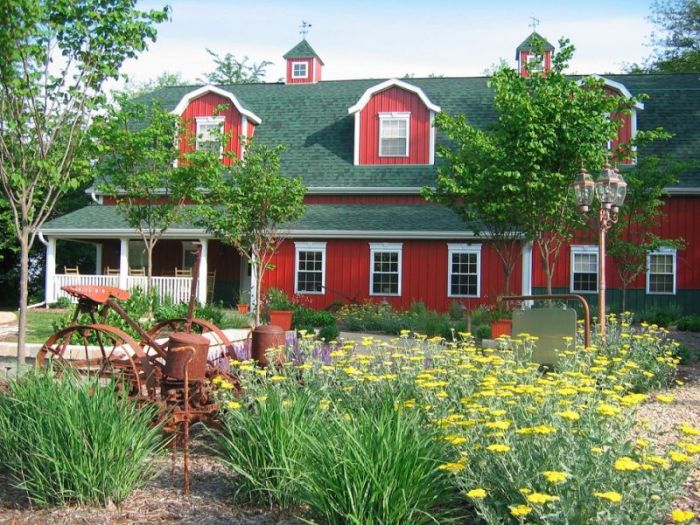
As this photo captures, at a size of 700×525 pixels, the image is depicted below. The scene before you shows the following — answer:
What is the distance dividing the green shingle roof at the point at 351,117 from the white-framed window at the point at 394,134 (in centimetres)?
55

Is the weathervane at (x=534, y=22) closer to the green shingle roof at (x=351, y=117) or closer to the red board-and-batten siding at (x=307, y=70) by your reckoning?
the green shingle roof at (x=351, y=117)

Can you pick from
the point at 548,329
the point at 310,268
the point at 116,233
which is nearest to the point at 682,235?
the point at 310,268

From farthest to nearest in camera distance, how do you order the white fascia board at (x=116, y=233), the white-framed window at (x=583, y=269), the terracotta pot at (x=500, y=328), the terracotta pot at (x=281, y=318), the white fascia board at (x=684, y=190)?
the white fascia board at (x=116, y=233)
the white-framed window at (x=583, y=269)
the white fascia board at (x=684, y=190)
the terracotta pot at (x=281, y=318)
the terracotta pot at (x=500, y=328)

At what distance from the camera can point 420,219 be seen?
70.1ft

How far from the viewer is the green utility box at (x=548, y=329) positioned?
851 cm

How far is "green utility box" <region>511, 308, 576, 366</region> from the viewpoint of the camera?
27.9 feet

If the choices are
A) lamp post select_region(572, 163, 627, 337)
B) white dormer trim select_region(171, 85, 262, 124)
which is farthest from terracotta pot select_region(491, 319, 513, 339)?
white dormer trim select_region(171, 85, 262, 124)

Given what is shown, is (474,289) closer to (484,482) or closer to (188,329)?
(188,329)

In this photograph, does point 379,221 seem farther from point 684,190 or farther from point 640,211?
point 684,190

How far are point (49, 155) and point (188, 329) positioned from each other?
10.7ft

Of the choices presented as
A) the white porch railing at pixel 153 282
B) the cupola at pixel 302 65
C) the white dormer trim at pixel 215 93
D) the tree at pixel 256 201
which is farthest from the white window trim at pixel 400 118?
the white porch railing at pixel 153 282

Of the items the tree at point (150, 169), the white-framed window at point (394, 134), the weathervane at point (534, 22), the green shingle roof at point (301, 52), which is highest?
the weathervane at point (534, 22)

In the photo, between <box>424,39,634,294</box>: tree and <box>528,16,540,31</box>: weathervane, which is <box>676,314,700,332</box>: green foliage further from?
<box>528,16,540,31</box>: weathervane

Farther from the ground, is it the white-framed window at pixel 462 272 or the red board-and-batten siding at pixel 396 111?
the red board-and-batten siding at pixel 396 111
